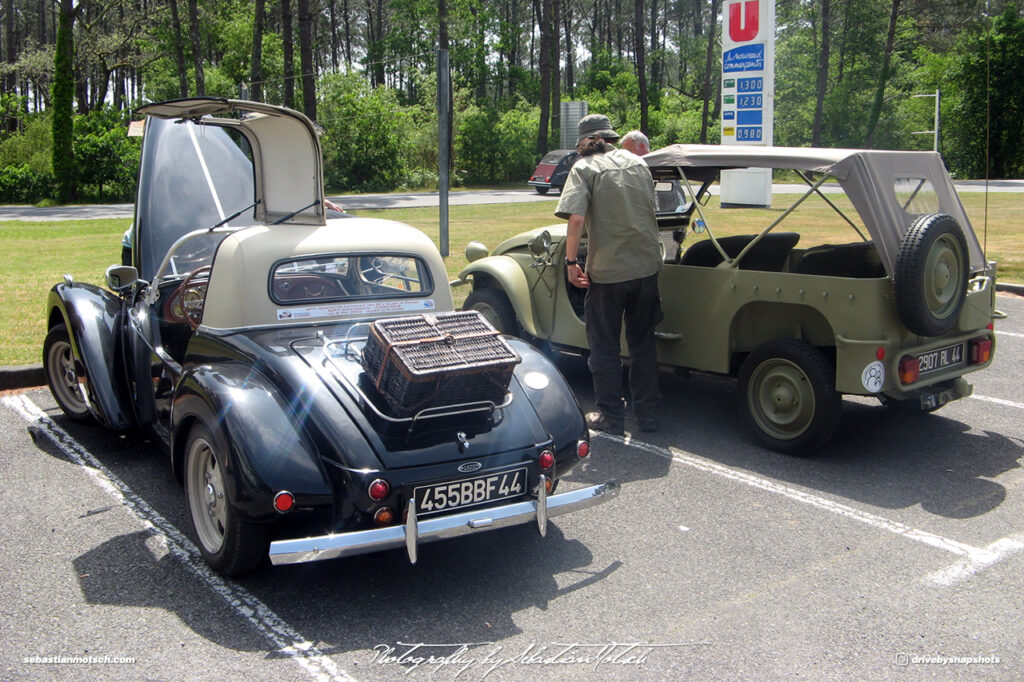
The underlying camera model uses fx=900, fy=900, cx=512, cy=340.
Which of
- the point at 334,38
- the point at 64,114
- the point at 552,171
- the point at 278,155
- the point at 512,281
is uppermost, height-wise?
the point at 334,38

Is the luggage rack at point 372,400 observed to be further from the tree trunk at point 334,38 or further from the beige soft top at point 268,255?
the tree trunk at point 334,38

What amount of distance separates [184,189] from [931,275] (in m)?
4.80

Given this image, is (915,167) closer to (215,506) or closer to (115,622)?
(215,506)

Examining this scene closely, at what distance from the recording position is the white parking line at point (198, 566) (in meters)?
3.32

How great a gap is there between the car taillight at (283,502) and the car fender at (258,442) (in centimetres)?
2

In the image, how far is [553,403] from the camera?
433cm

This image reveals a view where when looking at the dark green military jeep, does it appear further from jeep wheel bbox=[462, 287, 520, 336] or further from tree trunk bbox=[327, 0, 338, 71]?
tree trunk bbox=[327, 0, 338, 71]

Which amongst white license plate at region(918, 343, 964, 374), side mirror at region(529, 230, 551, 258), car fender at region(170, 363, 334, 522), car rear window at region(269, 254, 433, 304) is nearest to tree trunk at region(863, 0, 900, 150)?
side mirror at region(529, 230, 551, 258)

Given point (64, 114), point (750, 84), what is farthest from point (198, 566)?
point (64, 114)

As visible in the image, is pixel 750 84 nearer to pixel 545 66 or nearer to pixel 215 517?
pixel 215 517

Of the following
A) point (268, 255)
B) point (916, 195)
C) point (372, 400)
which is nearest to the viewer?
point (372, 400)

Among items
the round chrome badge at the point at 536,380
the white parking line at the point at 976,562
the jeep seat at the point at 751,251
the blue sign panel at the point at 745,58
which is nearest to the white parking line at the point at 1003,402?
the jeep seat at the point at 751,251

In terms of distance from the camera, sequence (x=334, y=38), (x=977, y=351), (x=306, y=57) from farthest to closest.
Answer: (x=334, y=38) → (x=306, y=57) → (x=977, y=351)

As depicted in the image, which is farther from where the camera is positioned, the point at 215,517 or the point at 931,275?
the point at 931,275
